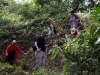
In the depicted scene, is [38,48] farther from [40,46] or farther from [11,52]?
[11,52]

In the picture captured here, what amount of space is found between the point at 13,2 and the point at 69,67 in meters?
13.8

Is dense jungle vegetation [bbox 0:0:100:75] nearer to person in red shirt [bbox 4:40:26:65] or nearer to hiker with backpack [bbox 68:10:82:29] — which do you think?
person in red shirt [bbox 4:40:26:65]

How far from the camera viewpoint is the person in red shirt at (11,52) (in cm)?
1103

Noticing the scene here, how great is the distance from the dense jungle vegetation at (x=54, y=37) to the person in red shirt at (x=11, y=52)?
34cm

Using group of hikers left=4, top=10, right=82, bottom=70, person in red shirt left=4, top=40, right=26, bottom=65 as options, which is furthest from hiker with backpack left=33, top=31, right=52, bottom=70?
person in red shirt left=4, top=40, right=26, bottom=65

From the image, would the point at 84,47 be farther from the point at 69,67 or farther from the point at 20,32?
the point at 20,32

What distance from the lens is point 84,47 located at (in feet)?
22.1

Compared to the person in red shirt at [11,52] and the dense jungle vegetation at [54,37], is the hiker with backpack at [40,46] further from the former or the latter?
the person in red shirt at [11,52]

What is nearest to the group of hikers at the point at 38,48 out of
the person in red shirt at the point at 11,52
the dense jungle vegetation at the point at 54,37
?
the person in red shirt at the point at 11,52

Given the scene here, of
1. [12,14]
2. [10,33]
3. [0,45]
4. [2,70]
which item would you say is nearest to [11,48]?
[2,70]

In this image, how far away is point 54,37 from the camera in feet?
47.5

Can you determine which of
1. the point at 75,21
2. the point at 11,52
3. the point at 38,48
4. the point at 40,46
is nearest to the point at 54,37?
the point at 75,21

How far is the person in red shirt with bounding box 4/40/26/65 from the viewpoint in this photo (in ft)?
36.2

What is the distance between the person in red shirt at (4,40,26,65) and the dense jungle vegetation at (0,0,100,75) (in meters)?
0.34
